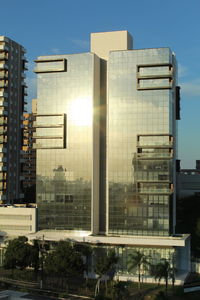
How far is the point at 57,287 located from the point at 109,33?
59.6 metres

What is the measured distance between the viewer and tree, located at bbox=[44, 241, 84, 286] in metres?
82.2

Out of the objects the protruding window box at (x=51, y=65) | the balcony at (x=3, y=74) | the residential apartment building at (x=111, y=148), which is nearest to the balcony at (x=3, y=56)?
the balcony at (x=3, y=74)

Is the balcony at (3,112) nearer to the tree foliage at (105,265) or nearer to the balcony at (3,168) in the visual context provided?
the balcony at (3,168)

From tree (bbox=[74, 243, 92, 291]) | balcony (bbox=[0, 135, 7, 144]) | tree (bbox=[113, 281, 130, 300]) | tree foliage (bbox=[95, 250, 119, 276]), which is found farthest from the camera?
balcony (bbox=[0, 135, 7, 144])

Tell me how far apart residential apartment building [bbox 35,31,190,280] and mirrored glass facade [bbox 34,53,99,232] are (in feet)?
0.77

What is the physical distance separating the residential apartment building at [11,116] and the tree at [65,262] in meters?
50.8

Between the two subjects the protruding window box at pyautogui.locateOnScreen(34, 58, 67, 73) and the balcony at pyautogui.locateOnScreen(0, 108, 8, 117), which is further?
the balcony at pyautogui.locateOnScreen(0, 108, 8, 117)

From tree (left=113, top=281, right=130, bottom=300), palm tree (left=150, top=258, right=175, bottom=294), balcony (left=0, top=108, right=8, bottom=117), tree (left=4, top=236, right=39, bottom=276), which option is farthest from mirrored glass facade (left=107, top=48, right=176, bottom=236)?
balcony (left=0, top=108, right=8, bottom=117)

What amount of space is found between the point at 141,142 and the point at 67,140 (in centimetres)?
1779

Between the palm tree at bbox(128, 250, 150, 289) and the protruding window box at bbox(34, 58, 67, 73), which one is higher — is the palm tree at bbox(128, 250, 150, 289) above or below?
below

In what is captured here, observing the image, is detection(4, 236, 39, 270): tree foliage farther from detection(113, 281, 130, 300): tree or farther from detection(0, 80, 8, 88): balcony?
detection(0, 80, 8, 88): balcony

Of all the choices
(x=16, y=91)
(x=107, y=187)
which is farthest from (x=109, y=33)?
(x=16, y=91)

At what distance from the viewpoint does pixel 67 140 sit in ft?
331

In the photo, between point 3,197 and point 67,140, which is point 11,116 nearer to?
point 3,197
